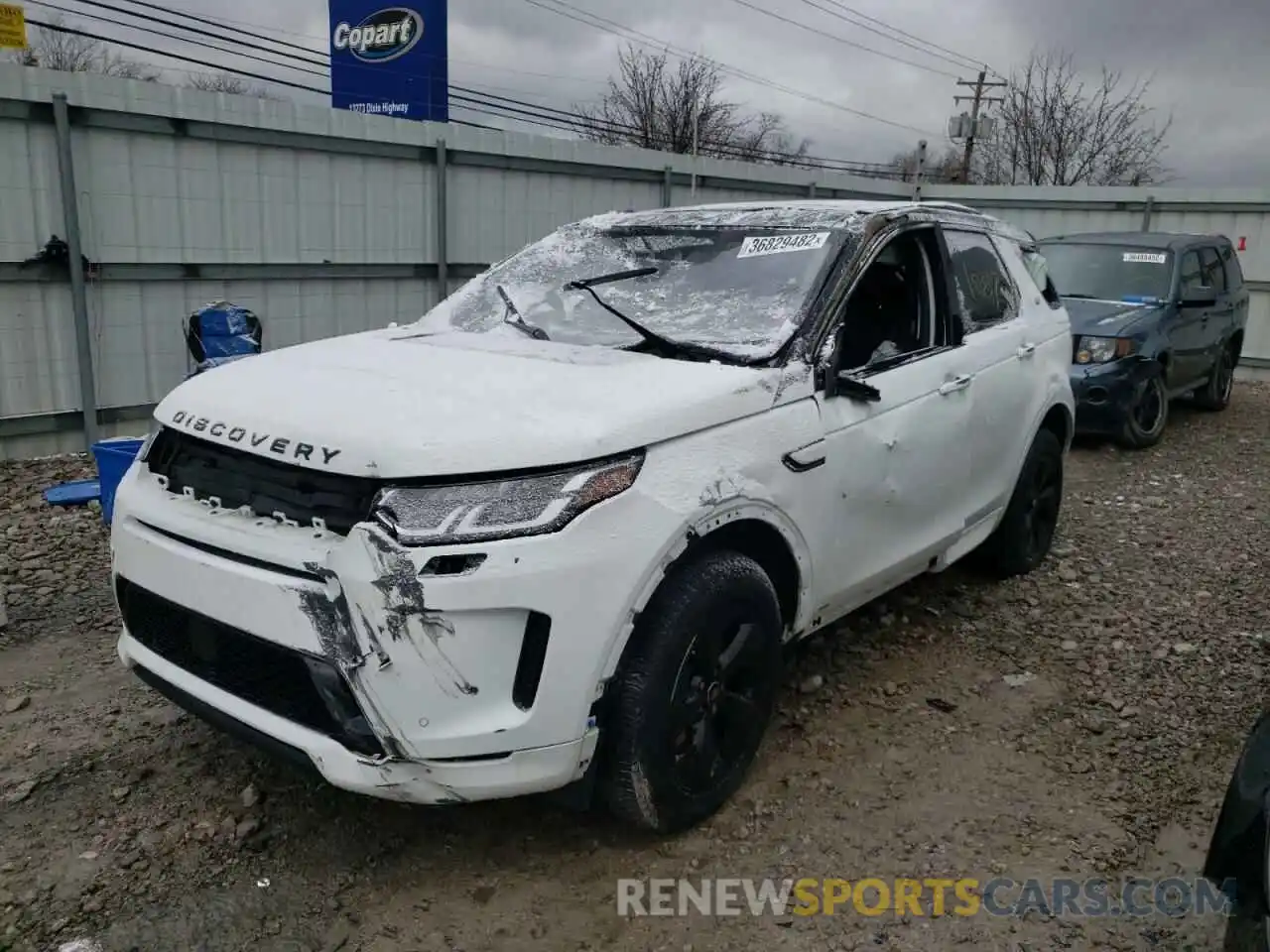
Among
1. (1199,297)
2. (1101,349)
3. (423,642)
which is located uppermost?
(1199,297)

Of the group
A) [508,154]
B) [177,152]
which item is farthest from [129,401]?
[508,154]

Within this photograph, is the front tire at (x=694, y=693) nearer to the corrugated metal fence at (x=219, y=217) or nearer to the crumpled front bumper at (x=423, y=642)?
the crumpled front bumper at (x=423, y=642)

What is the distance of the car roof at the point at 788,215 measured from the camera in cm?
366

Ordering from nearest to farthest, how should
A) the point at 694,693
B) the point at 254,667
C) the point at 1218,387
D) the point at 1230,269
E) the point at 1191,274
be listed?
the point at 254,667
the point at 694,693
the point at 1191,274
the point at 1230,269
the point at 1218,387

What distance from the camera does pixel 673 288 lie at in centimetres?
351

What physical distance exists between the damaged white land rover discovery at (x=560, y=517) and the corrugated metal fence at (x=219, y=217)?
443cm

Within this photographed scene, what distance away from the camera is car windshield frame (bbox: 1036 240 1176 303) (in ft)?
28.5

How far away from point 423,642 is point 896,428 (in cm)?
193

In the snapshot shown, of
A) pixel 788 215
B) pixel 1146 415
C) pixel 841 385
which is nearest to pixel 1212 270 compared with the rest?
pixel 1146 415

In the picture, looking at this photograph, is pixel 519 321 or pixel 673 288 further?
pixel 519 321

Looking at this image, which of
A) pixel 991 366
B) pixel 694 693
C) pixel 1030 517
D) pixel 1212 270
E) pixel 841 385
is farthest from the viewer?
pixel 1212 270

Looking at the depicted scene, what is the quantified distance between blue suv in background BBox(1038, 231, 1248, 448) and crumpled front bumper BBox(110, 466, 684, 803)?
22.2 ft

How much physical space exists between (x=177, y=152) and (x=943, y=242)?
18.9 feet

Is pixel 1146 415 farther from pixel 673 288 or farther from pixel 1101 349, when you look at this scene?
pixel 673 288
